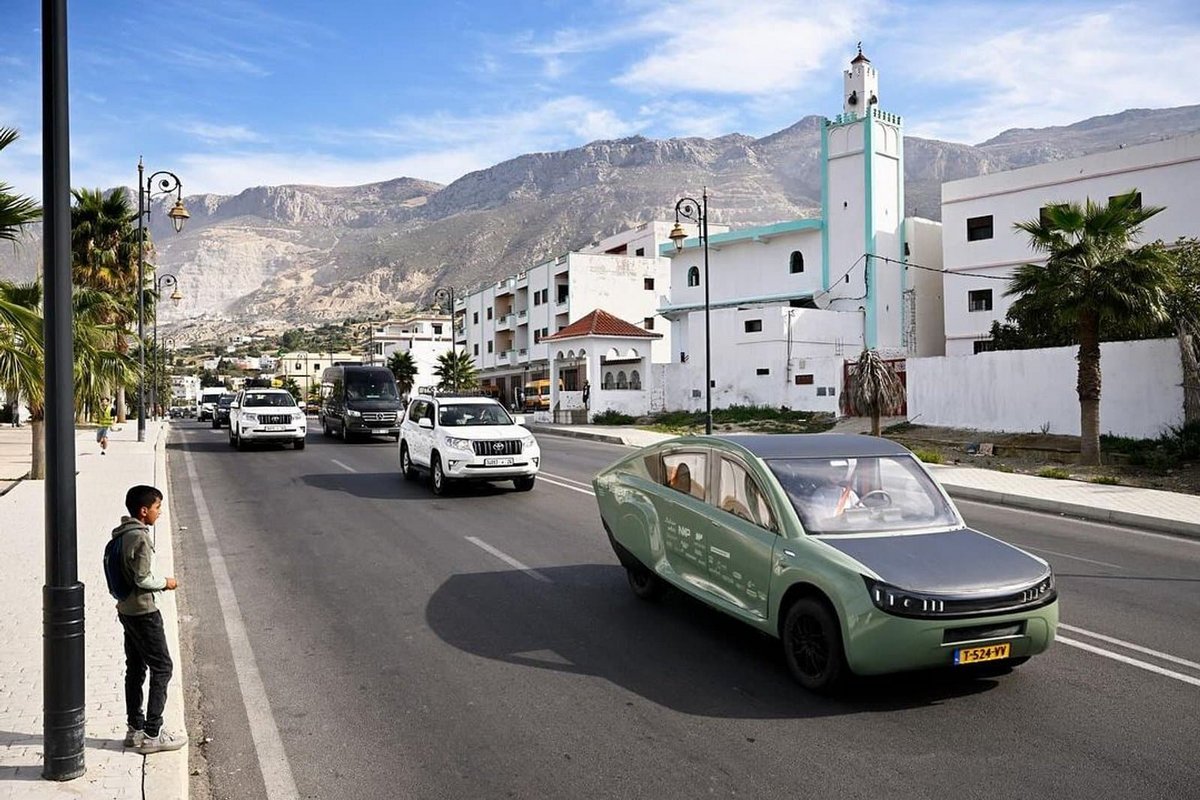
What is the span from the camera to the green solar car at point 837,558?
532cm

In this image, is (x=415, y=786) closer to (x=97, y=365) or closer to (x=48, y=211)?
(x=48, y=211)

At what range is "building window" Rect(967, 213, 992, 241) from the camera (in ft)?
143

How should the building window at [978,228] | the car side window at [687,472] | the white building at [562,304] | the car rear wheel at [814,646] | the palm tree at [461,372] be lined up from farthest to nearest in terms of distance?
the palm tree at [461,372] → the white building at [562,304] → the building window at [978,228] → the car side window at [687,472] → the car rear wheel at [814,646]

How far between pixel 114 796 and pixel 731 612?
3959 mm

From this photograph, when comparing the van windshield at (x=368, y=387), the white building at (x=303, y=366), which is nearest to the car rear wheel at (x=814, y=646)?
the van windshield at (x=368, y=387)

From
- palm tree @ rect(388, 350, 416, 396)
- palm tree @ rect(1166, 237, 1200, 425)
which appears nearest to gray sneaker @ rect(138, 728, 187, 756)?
palm tree @ rect(1166, 237, 1200, 425)

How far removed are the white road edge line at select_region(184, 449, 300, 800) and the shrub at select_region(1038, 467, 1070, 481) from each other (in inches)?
616

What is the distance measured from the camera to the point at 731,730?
5.12m

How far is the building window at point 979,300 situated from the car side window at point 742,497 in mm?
41047

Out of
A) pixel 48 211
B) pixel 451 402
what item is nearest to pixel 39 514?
pixel 451 402

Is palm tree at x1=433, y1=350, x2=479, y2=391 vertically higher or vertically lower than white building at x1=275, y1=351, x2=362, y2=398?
lower

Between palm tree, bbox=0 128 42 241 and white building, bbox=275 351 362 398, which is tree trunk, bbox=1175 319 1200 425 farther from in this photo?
white building, bbox=275 351 362 398

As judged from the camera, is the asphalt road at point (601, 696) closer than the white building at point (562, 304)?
Yes

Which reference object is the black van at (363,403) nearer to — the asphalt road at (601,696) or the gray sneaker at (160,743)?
the asphalt road at (601,696)
